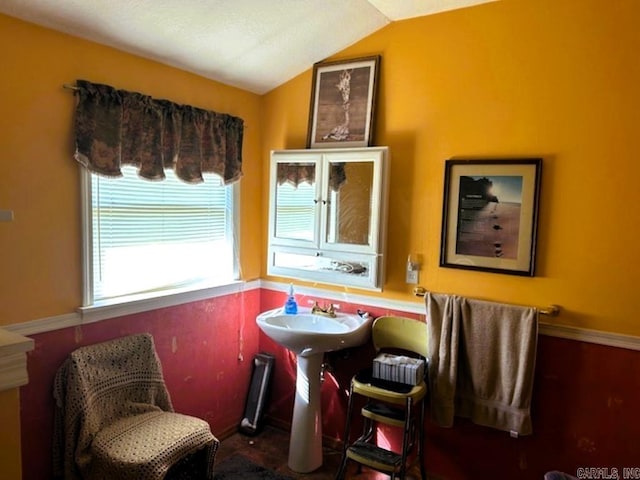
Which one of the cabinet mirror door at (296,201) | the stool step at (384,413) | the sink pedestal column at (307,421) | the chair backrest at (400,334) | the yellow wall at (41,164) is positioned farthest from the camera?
the cabinet mirror door at (296,201)

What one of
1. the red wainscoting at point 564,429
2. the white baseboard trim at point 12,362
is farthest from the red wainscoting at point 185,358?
the red wainscoting at point 564,429

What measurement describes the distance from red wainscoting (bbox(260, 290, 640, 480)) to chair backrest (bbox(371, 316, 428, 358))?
0.46 m

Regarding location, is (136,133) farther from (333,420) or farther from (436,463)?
(436,463)

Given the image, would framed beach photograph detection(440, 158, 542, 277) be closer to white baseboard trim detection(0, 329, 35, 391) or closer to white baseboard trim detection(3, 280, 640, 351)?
white baseboard trim detection(3, 280, 640, 351)

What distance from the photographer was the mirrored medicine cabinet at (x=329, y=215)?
258 cm

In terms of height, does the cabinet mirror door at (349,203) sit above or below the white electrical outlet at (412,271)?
above

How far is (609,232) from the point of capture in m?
2.09

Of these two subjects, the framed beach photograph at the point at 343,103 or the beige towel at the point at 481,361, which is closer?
the beige towel at the point at 481,361

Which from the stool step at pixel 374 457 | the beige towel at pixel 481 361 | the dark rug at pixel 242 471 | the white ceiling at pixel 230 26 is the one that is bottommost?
the dark rug at pixel 242 471

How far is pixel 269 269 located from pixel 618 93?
2156 mm

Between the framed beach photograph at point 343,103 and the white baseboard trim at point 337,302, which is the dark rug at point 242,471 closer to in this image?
the white baseboard trim at point 337,302

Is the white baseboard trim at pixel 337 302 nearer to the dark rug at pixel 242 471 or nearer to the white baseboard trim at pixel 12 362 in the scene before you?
the white baseboard trim at pixel 12 362

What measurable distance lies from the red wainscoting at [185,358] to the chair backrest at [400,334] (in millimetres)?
1010

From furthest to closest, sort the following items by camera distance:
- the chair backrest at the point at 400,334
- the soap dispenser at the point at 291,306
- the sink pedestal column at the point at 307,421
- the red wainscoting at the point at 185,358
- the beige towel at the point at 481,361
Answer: the soap dispenser at the point at 291,306, the sink pedestal column at the point at 307,421, the chair backrest at the point at 400,334, the beige towel at the point at 481,361, the red wainscoting at the point at 185,358
